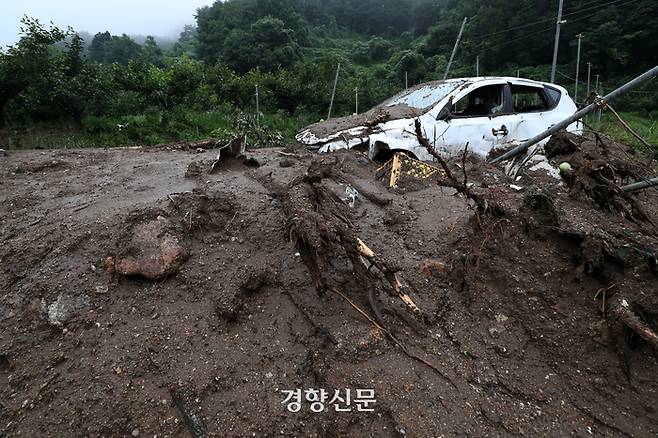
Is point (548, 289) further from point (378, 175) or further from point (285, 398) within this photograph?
point (378, 175)

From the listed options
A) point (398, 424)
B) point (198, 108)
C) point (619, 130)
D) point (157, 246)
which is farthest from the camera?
point (198, 108)

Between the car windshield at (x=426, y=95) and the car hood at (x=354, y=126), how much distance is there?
0.59 feet

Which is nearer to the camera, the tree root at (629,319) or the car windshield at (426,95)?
the tree root at (629,319)

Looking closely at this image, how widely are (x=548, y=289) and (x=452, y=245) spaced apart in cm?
71

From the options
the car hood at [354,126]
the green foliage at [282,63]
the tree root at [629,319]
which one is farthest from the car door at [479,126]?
the green foliage at [282,63]

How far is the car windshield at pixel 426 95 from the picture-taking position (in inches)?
197

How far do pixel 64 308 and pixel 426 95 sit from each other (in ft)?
16.2

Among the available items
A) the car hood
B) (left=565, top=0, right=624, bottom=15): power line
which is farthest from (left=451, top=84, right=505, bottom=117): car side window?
(left=565, top=0, right=624, bottom=15): power line

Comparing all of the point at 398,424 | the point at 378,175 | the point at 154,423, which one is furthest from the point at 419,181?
the point at 154,423

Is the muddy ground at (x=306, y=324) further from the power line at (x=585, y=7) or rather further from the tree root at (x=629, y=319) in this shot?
the power line at (x=585, y=7)

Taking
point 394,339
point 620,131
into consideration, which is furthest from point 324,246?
point 620,131

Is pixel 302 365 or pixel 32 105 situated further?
pixel 32 105

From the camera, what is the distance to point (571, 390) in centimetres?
181

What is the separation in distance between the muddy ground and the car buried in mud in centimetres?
194
